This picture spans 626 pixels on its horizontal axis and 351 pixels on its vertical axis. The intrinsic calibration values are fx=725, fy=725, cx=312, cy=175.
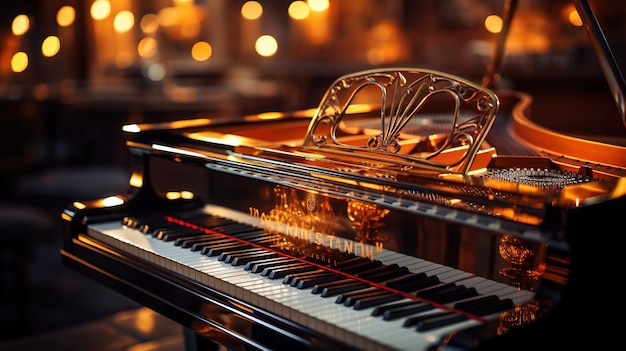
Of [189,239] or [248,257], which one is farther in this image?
[189,239]

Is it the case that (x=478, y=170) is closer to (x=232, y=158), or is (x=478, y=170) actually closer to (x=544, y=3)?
(x=232, y=158)

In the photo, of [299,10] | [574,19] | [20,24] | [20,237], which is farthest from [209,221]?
[299,10]

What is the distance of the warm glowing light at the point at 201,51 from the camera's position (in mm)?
17344

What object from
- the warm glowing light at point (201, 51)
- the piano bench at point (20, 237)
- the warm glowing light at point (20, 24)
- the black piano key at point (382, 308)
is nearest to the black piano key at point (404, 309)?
the black piano key at point (382, 308)

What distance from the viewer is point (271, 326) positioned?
1.66m

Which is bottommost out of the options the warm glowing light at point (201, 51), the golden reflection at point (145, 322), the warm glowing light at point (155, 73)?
the golden reflection at point (145, 322)

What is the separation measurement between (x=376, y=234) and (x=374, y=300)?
0.38 meters

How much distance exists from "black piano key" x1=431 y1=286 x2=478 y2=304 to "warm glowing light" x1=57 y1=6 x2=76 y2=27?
11365 mm

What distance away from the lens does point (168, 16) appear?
16812 millimetres

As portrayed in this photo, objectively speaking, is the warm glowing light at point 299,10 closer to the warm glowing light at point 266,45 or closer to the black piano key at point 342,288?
the warm glowing light at point 266,45

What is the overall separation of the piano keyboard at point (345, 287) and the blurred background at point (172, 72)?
1444mm

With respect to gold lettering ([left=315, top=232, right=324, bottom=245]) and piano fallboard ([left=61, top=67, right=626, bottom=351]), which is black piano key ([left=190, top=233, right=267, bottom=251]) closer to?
piano fallboard ([left=61, top=67, right=626, bottom=351])

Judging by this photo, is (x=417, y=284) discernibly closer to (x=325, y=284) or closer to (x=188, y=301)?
(x=325, y=284)

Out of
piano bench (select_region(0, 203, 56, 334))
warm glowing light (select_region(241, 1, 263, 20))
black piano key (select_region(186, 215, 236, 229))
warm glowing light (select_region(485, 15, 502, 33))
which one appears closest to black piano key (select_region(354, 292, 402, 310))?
black piano key (select_region(186, 215, 236, 229))
